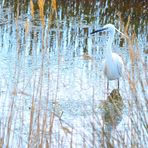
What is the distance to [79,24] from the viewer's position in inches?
380

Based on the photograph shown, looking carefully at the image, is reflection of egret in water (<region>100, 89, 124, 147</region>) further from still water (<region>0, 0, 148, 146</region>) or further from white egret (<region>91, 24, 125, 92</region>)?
white egret (<region>91, 24, 125, 92</region>)

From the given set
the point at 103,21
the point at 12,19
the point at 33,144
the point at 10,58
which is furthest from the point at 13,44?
the point at 33,144

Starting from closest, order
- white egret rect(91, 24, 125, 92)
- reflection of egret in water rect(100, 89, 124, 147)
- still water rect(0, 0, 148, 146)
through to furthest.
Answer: reflection of egret in water rect(100, 89, 124, 147)
still water rect(0, 0, 148, 146)
white egret rect(91, 24, 125, 92)

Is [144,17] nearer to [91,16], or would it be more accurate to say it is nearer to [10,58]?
[91,16]

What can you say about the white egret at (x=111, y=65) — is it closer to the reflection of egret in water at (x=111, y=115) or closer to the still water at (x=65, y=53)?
the still water at (x=65, y=53)

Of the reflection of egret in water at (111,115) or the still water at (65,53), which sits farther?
the still water at (65,53)

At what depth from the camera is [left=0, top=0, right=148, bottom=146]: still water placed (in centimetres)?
527

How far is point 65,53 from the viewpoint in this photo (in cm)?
776

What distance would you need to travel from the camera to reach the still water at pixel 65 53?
17.3 feet

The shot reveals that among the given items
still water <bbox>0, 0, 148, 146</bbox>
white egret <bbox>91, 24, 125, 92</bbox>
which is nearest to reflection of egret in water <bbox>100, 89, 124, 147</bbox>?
still water <bbox>0, 0, 148, 146</bbox>

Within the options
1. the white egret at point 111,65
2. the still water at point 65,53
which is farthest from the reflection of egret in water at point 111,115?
the white egret at point 111,65

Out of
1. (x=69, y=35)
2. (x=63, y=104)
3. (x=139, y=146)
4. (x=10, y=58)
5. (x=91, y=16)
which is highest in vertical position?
(x=91, y=16)

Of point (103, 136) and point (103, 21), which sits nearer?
point (103, 136)

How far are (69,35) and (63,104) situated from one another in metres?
3.25
